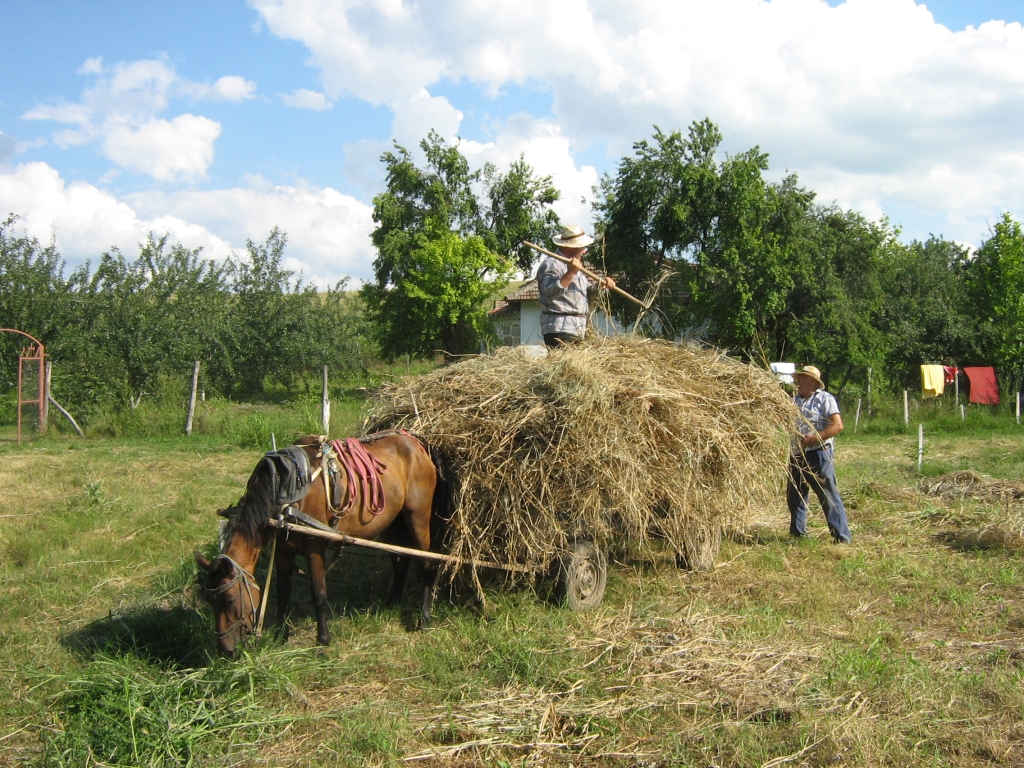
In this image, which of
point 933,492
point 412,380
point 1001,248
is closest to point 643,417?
point 412,380

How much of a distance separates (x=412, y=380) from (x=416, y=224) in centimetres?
2295

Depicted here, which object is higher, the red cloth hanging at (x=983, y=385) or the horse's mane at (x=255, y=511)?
the red cloth hanging at (x=983, y=385)

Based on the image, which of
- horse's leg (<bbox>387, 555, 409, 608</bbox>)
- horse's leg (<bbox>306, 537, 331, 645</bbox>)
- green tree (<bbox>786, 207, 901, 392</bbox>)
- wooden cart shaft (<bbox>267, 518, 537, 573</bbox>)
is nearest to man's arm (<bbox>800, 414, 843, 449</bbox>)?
wooden cart shaft (<bbox>267, 518, 537, 573</bbox>)

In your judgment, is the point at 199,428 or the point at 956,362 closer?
the point at 199,428

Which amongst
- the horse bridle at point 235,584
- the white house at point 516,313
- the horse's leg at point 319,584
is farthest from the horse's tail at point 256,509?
the white house at point 516,313

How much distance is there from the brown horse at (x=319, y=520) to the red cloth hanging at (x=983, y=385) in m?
20.3

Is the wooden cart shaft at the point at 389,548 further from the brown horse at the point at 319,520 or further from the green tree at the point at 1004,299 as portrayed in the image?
the green tree at the point at 1004,299

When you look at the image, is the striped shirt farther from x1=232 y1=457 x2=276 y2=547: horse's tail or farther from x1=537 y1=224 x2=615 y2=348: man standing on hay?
x1=232 y1=457 x2=276 y2=547: horse's tail

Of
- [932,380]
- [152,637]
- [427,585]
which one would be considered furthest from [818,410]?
[932,380]

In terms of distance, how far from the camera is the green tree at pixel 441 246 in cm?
2492

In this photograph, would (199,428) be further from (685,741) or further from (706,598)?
(685,741)

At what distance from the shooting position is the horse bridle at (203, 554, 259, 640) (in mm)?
4137

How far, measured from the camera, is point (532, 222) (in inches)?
1174

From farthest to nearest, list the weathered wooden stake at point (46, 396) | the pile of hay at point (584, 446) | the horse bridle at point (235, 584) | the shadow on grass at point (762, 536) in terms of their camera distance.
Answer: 1. the weathered wooden stake at point (46, 396)
2. the shadow on grass at point (762, 536)
3. the pile of hay at point (584, 446)
4. the horse bridle at point (235, 584)
